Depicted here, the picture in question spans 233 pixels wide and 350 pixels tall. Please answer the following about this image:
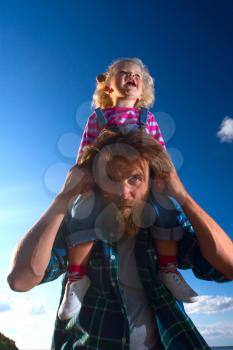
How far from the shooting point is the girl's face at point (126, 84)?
198 inches

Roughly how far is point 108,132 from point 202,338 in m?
1.92

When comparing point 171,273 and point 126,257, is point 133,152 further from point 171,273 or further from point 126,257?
point 171,273

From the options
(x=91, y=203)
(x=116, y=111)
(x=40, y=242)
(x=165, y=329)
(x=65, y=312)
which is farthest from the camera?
(x=116, y=111)

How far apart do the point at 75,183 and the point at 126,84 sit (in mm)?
2430

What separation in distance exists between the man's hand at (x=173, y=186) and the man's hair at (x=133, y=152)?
54mm

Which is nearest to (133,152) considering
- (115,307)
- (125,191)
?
(125,191)

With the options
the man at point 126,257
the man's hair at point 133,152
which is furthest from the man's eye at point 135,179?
the man's hair at point 133,152

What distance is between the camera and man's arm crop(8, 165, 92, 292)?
2666 mm

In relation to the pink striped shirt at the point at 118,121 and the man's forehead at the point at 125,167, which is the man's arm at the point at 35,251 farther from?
the pink striped shirt at the point at 118,121

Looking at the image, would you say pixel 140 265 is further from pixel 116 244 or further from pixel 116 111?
pixel 116 111

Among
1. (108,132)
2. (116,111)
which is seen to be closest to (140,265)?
(108,132)

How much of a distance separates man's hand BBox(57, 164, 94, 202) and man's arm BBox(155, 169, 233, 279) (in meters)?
0.76

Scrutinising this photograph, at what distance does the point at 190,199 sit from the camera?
9.53 ft

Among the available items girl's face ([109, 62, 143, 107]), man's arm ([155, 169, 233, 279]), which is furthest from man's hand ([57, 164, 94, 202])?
girl's face ([109, 62, 143, 107])
